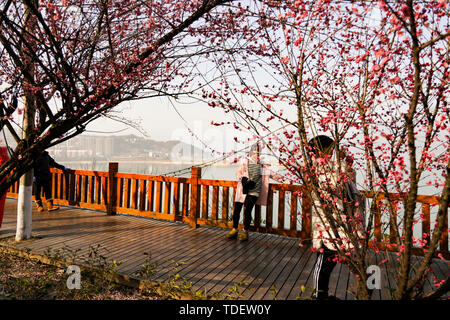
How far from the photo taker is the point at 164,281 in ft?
11.0

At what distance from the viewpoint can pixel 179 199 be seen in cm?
646

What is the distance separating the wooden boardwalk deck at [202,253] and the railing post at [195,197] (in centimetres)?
23

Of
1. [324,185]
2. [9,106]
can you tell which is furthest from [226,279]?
[9,106]

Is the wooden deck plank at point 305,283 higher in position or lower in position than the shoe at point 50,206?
lower

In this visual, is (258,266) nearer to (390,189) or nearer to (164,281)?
(164,281)

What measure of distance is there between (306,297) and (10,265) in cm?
408

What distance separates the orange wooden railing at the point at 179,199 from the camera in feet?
17.1

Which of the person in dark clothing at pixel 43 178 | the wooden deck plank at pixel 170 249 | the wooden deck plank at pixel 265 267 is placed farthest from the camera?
the person in dark clothing at pixel 43 178

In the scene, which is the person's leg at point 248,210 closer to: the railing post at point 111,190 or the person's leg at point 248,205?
the person's leg at point 248,205

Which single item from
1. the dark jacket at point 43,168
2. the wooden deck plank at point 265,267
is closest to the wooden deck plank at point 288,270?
the wooden deck plank at point 265,267

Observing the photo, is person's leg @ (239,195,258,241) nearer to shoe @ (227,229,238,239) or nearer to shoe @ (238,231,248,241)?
shoe @ (238,231,248,241)

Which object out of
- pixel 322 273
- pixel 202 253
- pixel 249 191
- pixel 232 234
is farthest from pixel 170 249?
pixel 322 273

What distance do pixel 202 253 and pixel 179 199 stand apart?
2.21 meters
